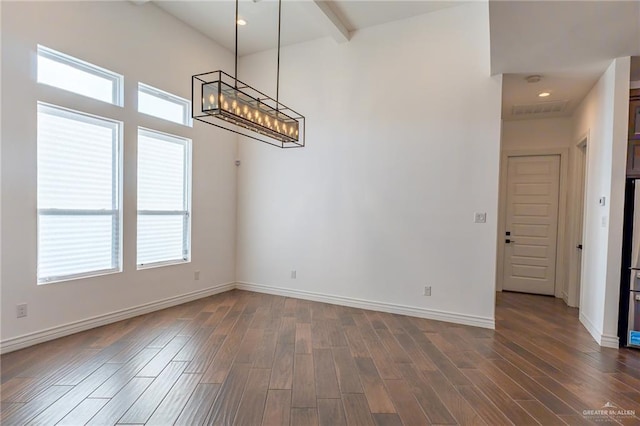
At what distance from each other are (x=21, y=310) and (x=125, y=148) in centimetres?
190

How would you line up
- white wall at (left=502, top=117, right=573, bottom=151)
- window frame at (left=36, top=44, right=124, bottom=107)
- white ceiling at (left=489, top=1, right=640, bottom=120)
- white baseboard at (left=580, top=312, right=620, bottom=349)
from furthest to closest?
white wall at (left=502, top=117, right=573, bottom=151) → white baseboard at (left=580, top=312, right=620, bottom=349) → window frame at (left=36, top=44, right=124, bottom=107) → white ceiling at (left=489, top=1, right=640, bottom=120)

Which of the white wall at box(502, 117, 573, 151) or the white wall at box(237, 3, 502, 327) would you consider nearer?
the white wall at box(237, 3, 502, 327)

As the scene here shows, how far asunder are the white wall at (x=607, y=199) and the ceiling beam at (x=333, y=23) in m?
3.00

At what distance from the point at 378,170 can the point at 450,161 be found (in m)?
0.90

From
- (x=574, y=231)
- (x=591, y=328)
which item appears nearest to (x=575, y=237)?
(x=574, y=231)

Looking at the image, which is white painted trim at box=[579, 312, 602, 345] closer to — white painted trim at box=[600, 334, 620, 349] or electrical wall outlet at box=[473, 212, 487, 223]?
white painted trim at box=[600, 334, 620, 349]

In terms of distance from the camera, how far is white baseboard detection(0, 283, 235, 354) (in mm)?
2928

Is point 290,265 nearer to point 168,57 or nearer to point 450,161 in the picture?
point 450,161

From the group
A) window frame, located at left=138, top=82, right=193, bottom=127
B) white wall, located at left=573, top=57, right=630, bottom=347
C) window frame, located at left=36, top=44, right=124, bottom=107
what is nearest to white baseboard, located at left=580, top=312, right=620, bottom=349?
white wall, located at left=573, top=57, right=630, bottom=347

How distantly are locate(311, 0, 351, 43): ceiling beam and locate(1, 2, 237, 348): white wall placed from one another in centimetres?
190

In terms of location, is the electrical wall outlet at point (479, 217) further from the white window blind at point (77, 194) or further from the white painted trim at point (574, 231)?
the white window blind at point (77, 194)

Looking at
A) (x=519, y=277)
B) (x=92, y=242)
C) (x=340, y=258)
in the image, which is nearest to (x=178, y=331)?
(x=92, y=242)

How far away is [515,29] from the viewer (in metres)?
2.79

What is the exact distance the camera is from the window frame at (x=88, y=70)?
3147mm
